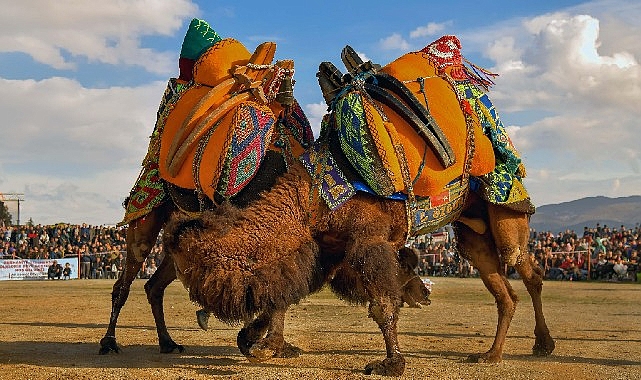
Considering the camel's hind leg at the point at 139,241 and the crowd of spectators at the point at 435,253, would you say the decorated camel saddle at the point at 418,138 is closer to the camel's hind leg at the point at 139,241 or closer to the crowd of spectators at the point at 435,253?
the camel's hind leg at the point at 139,241

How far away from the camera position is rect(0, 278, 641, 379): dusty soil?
6375mm

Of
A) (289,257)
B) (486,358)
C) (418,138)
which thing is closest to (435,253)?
(486,358)

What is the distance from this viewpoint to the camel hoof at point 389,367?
610 centimetres

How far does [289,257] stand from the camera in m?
5.98

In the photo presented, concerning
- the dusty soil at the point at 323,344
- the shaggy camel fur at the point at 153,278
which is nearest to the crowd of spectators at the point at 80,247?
the dusty soil at the point at 323,344

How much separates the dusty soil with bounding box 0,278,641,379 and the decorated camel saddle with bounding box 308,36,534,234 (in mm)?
1482

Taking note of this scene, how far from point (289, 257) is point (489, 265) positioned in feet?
9.46

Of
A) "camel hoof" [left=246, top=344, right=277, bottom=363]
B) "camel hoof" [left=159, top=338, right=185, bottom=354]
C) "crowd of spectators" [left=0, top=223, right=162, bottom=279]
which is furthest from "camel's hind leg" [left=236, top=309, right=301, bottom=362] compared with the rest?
"crowd of spectators" [left=0, top=223, right=162, bottom=279]

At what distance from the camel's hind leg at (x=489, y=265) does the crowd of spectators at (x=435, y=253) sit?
20.2m

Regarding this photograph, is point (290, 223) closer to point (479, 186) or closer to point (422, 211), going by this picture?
point (422, 211)

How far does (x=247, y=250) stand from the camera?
576 cm

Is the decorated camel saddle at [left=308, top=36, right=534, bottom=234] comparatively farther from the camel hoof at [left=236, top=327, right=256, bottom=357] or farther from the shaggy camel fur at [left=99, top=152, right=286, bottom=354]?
the shaggy camel fur at [left=99, top=152, right=286, bottom=354]

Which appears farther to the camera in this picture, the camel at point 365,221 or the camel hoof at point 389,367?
the camel hoof at point 389,367

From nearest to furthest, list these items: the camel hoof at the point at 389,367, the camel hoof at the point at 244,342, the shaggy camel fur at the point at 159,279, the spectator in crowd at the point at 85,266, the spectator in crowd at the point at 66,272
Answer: the camel hoof at the point at 389,367 → the camel hoof at the point at 244,342 → the shaggy camel fur at the point at 159,279 → the spectator in crowd at the point at 66,272 → the spectator in crowd at the point at 85,266
